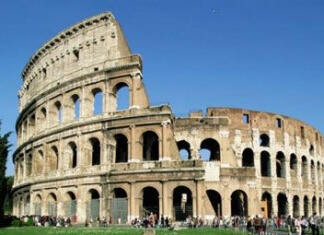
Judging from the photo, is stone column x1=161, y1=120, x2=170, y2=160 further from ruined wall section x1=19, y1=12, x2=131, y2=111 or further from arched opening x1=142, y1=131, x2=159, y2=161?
ruined wall section x1=19, y1=12, x2=131, y2=111

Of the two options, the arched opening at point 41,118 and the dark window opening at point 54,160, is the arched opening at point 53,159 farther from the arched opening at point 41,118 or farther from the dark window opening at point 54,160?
the arched opening at point 41,118

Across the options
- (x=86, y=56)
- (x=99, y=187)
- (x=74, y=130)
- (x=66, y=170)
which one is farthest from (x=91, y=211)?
(x=86, y=56)

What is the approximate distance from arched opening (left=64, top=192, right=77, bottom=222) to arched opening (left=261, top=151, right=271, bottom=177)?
16.4m

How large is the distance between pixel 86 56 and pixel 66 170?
8768 millimetres

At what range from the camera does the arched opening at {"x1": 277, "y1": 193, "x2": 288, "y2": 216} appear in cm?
4059

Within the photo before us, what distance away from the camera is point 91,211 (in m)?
33.2

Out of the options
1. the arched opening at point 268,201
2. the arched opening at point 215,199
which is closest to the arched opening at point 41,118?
the arched opening at point 215,199

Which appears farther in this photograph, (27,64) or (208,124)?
(27,64)

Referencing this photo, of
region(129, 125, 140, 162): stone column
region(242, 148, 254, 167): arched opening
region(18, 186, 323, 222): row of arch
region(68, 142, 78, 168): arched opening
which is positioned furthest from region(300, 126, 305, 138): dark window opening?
region(68, 142, 78, 168): arched opening

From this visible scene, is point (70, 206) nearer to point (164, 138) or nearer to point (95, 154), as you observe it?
point (95, 154)

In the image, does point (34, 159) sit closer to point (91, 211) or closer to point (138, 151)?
point (91, 211)

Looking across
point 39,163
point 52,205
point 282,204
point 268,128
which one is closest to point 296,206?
point 282,204

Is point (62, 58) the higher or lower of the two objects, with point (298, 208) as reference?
higher

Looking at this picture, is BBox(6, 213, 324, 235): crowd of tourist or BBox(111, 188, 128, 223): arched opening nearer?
BBox(6, 213, 324, 235): crowd of tourist
